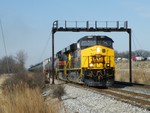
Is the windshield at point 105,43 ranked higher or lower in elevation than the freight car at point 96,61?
higher

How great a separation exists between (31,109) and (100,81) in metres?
15.5

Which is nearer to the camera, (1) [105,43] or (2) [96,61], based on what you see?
(2) [96,61]

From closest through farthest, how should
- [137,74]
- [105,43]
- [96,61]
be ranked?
[96,61] → [105,43] → [137,74]

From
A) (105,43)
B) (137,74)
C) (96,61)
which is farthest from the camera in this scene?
(137,74)

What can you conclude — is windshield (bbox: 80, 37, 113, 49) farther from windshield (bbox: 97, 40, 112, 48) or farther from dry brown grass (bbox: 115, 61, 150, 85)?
dry brown grass (bbox: 115, 61, 150, 85)

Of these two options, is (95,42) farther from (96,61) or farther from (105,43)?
(96,61)

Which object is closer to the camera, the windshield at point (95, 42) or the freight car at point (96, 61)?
the freight car at point (96, 61)

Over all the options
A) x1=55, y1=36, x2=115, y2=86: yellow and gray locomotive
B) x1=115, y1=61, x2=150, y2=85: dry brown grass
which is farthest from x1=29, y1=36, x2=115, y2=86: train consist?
x1=115, y1=61, x2=150, y2=85: dry brown grass

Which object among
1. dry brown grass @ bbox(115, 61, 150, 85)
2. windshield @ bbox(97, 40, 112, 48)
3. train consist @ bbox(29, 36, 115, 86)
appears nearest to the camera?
train consist @ bbox(29, 36, 115, 86)

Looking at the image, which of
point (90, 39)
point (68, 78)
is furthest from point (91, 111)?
point (68, 78)

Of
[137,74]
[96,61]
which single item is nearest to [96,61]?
[96,61]

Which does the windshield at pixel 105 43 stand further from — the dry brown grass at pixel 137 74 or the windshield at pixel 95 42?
the dry brown grass at pixel 137 74

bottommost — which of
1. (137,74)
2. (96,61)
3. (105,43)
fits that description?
(137,74)

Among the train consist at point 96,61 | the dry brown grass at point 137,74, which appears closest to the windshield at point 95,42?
the train consist at point 96,61
